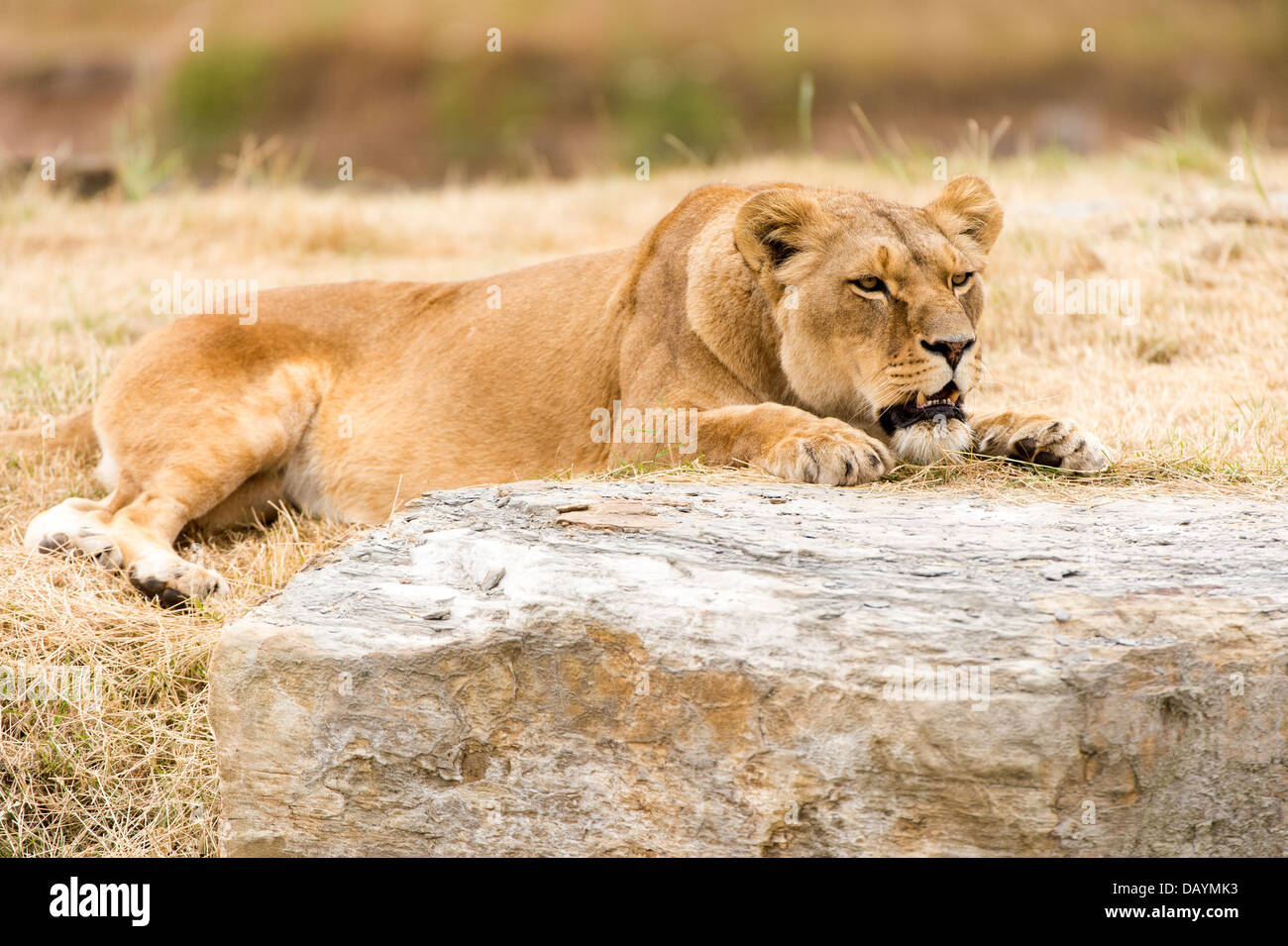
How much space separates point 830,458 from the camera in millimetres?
3824

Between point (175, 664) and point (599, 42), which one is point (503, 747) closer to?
point (175, 664)

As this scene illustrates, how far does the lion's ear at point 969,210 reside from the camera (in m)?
4.57

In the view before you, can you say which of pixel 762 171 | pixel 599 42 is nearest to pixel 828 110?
pixel 599 42

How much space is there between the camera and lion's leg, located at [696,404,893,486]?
12.5 ft

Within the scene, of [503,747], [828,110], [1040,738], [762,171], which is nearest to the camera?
[1040,738]

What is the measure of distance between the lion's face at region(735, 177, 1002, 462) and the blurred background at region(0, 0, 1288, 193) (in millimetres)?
15960

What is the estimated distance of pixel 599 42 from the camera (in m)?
28.6

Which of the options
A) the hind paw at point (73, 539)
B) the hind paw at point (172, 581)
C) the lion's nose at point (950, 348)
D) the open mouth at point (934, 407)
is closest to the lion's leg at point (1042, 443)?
the open mouth at point (934, 407)

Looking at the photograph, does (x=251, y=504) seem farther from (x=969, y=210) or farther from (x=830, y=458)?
(x=969, y=210)

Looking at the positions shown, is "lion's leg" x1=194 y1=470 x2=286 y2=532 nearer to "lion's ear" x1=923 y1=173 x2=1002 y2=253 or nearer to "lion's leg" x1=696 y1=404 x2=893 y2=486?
"lion's leg" x1=696 y1=404 x2=893 y2=486

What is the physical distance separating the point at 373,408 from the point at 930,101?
74.9 ft

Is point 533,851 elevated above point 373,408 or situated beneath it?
situated beneath

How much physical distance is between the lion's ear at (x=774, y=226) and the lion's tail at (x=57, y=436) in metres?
2.68

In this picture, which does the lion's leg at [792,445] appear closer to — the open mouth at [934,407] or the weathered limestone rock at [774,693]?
the open mouth at [934,407]
